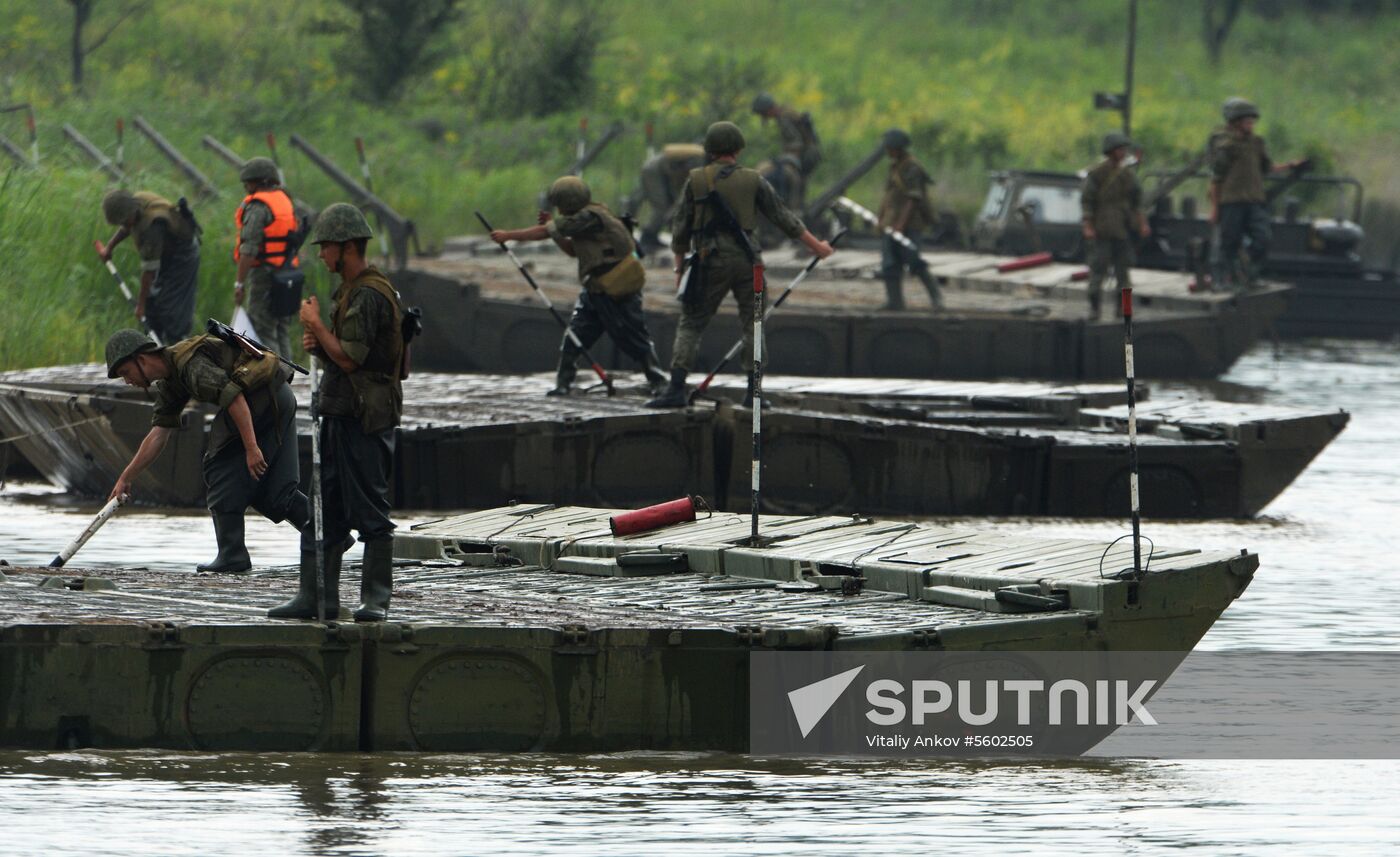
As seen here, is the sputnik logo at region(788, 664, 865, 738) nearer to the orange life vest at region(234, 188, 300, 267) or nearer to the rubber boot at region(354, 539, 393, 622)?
the rubber boot at region(354, 539, 393, 622)

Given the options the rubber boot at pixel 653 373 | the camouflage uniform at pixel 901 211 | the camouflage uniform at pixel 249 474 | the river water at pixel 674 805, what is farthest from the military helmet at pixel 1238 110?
the river water at pixel 674 805

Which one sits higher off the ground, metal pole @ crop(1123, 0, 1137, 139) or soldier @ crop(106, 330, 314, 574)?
metal pole @ crop(1123, 0, 1137, 139)

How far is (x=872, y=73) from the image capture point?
53.8 meters

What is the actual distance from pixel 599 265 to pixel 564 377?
1.30m

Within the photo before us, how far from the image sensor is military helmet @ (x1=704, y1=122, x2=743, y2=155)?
51.7 feet

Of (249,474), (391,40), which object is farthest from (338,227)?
(391,40)

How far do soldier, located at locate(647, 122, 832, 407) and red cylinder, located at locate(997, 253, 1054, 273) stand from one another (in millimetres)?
12864

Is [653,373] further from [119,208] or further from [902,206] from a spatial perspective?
[902,206]

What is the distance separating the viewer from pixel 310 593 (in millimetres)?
9445

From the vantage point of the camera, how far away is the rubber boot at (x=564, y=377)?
17750 mm

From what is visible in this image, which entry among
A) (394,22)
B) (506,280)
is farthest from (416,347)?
(394,22)

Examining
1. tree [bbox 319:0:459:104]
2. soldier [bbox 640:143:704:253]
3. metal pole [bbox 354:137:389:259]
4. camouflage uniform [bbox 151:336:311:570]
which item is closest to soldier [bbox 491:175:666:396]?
camouflage uniform [bbox 151:336:311:570]

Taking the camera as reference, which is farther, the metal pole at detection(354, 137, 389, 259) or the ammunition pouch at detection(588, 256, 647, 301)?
the metal pole at detection(354, 137, 389, 259)

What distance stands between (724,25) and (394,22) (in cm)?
1720
